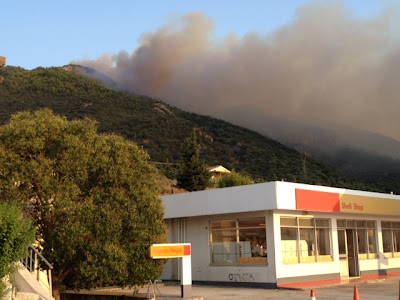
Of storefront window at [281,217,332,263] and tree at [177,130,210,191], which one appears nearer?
storefront window at [281,217,332,263]

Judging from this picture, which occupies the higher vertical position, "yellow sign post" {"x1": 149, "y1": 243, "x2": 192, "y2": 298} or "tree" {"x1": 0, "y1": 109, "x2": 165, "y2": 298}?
"tree" {"x1": 0, "y1": 109, "x2": 165, "y2": 298}

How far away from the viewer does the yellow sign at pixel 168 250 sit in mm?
14562

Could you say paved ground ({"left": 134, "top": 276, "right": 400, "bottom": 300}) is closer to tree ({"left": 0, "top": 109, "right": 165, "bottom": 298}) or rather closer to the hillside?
tree ({"left": 0, "top": 109, "right": 165, "bottom": 298})

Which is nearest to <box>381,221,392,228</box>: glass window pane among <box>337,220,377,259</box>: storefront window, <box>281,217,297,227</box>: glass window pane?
<box>337,220,377,259</box>: storefront window

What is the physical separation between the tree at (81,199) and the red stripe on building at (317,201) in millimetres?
6973

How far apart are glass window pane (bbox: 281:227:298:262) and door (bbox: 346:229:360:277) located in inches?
196

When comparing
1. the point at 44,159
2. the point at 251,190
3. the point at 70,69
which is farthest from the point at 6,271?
the point at 70,69

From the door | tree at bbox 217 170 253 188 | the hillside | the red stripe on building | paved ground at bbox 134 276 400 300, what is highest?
the hillside

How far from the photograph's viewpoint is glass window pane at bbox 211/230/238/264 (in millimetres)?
21531

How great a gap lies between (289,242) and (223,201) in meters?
3.26

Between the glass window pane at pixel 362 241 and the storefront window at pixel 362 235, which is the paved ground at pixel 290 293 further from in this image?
the glass window pane at pixel 362 241

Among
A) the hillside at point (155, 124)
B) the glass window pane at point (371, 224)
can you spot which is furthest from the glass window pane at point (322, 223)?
the hillside at point (155, 124)

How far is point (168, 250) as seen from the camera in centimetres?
1509

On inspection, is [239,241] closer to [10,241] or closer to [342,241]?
[342,241]
